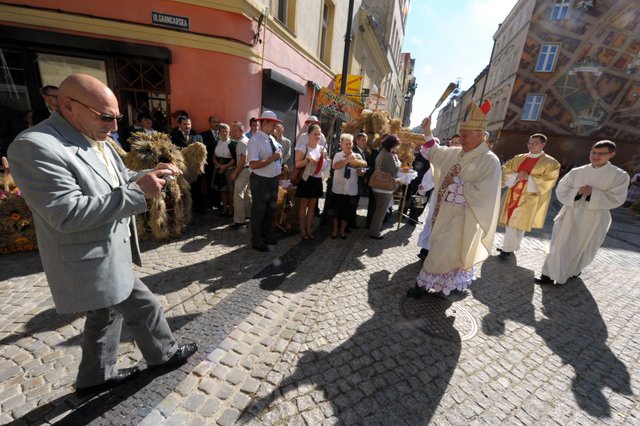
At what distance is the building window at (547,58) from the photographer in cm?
2416

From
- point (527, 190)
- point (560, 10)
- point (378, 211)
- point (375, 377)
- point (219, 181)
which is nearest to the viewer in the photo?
point (375, 377)

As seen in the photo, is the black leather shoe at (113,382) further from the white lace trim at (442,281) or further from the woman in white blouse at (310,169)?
the woman in white blouse at (310,169)

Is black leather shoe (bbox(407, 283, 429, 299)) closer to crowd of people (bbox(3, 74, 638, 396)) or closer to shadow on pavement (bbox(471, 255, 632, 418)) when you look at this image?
crowd of people (bbox(3, 74, 638, 396))

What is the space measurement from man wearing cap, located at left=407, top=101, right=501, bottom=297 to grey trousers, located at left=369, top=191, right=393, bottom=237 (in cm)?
168

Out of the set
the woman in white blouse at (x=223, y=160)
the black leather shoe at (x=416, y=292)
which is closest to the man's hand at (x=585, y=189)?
the black leather shoe at (x=416, y=292)

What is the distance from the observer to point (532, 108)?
25.2 meters

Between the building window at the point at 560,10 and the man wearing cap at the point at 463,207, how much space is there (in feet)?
101

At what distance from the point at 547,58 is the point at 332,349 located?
3187cm

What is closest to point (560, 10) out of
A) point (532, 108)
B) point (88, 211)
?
point (532, 108)

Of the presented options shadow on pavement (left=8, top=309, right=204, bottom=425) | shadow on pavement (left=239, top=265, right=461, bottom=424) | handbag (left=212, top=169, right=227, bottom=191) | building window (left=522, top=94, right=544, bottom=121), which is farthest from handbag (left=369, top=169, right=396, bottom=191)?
building window (left=522, top=94, right=544, bottom=121)

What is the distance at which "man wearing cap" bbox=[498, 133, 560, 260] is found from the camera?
5.00 metres

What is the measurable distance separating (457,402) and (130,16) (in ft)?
26.5

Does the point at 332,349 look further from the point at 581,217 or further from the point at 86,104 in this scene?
the point at 581,217

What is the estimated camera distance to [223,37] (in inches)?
250
